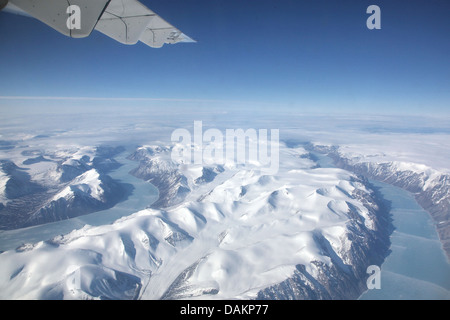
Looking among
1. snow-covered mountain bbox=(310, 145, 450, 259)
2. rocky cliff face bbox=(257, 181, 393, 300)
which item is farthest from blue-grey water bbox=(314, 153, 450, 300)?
snow-covered mountain bbox=(310, 145, 450, 259)

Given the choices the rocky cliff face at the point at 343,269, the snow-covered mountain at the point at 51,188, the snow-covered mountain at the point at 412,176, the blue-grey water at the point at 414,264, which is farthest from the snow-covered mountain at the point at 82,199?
the snow-covered mountain at the point at 412,176

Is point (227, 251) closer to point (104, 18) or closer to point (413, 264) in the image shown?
point (104, 18)

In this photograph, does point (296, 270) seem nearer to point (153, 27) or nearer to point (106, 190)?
point (153, 27)

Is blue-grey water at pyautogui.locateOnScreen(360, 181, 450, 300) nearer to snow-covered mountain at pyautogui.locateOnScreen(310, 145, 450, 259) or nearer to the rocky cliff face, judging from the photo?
the rocky cliff face

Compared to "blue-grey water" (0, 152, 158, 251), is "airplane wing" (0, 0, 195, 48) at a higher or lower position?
higher

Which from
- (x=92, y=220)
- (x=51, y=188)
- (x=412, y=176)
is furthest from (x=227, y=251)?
(x=412, y=176)

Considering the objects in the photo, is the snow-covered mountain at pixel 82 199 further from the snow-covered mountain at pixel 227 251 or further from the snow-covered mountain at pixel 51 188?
the snow-covered mountain at pixel 227 251
